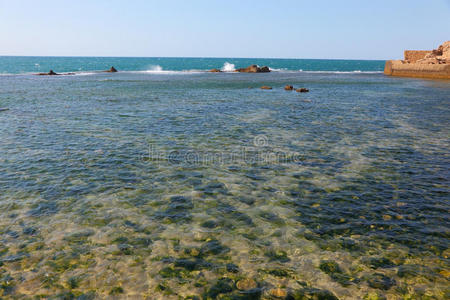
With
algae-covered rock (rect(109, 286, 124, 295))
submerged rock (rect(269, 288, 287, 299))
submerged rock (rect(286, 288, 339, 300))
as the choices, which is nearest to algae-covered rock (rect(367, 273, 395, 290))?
submerged rock (rect(286, 288, 339, 300))

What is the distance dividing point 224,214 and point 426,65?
78.9 metres

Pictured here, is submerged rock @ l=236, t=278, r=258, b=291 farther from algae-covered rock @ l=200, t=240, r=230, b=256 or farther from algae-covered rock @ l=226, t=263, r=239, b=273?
algae-covered rock @ l=200, t=240, r=230, b=256

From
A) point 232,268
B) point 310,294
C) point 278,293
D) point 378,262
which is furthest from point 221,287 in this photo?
point 378,262

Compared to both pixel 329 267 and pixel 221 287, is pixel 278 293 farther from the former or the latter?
pixel 329 267

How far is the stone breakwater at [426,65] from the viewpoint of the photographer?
64.2 m

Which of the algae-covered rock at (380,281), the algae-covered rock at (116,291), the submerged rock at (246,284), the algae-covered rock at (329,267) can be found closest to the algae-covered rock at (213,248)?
the submerged rock at (246,284)

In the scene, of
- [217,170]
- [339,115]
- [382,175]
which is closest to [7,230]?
[217,170]

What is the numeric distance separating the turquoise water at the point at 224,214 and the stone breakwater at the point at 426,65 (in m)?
57.5

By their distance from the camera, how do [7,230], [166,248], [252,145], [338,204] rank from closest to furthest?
[166,248] → [7,230] → [338,204] → [252,145]

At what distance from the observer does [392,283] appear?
6641 millimetres

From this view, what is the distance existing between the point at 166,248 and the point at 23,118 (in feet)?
78.5

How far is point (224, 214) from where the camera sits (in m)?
9.70

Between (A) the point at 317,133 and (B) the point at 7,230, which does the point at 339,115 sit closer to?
(A) the point at 317,133

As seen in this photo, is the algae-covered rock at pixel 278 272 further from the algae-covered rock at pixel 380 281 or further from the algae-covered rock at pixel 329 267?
the algae-covered rock at pixel 380 281
